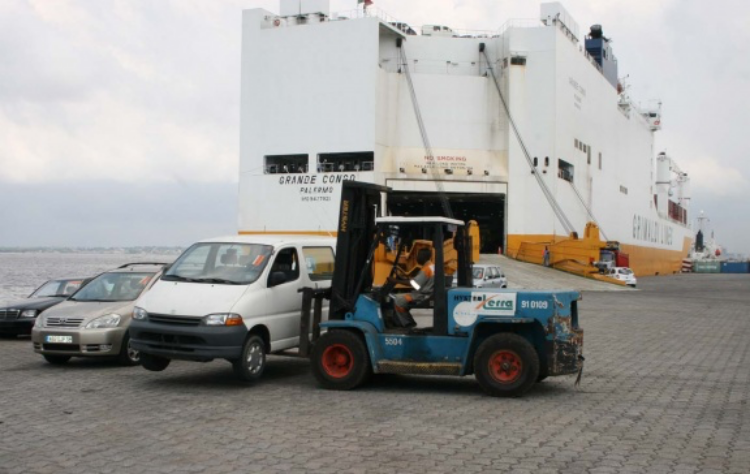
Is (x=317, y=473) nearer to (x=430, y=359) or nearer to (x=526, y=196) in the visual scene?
(x=430, y=359)

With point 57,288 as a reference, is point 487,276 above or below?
above

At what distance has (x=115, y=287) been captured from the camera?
41.3ft

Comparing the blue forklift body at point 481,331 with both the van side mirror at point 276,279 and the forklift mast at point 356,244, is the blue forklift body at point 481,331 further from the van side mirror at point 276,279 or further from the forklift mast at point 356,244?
the van side mirror at point 276,279

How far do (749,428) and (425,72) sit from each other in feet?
140

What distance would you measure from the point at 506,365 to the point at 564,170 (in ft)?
144

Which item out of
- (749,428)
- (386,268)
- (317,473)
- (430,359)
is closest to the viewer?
(317,473)

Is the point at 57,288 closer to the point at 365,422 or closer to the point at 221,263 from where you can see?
the point at 221,263

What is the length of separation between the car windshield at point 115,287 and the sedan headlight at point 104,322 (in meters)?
0.75

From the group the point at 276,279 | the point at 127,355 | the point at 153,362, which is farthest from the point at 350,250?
the point at 127,355

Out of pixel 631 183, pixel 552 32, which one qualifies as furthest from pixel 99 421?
pixel 631 183

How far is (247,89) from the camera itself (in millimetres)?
46844

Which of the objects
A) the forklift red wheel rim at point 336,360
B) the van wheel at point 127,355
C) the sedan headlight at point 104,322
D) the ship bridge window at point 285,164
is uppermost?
the ship bridge window at point 285,164

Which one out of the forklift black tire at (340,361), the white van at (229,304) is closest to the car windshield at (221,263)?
the white van at (229,304)

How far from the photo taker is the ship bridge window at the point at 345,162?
44812 mm
